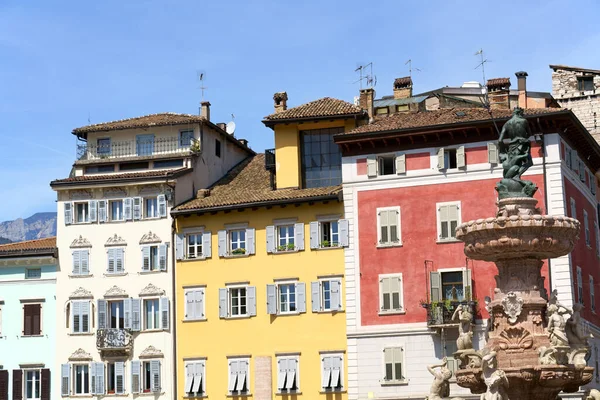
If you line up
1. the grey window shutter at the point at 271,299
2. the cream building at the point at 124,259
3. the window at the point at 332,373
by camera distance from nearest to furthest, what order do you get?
the window at the point at 332,373 < the grey window shutter at the point at 271,299 < the cream building at the point at 124,259

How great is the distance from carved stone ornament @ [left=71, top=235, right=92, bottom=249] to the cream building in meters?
0.05

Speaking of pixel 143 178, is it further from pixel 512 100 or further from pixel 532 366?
pixel 532 366

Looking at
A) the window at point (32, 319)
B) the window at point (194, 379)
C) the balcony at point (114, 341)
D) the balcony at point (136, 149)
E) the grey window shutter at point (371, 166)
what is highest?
the balcony at point (136, 149)

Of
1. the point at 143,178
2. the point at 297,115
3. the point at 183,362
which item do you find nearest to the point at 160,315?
the point at 183,362

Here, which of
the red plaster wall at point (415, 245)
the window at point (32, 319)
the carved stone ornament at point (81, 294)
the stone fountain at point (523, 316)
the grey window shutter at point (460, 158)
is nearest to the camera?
the stone fountain at point (523, 316)

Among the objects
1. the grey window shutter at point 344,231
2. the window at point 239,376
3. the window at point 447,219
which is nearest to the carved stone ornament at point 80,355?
the window at point 239,376

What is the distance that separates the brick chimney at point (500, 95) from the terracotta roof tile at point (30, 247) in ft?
73.2

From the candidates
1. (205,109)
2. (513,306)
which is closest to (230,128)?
(205,109)

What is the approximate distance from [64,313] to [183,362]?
21.7 feet

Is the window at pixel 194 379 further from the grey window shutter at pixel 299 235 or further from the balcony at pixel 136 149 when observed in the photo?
the balcony at pixel 136 149

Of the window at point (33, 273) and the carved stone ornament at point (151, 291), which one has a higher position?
the window at point (33, 273)

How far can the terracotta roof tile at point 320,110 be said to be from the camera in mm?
60812

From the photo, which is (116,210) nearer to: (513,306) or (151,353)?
(151,353)

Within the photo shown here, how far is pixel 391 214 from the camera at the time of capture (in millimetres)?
57719
